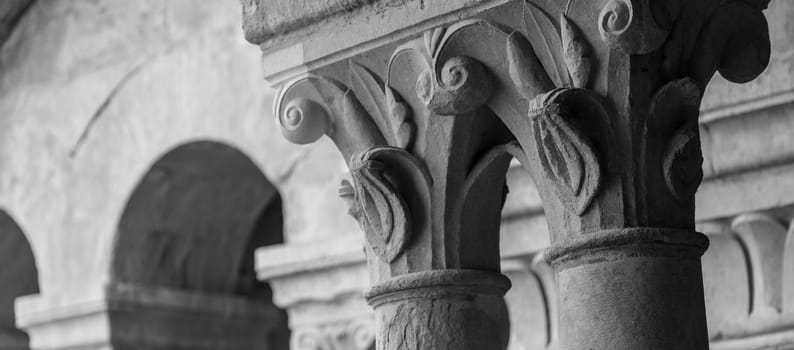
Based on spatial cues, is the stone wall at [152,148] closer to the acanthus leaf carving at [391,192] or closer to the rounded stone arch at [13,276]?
the rounded stone arch at [13,276]

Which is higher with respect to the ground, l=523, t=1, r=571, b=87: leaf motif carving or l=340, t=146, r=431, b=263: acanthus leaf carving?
l=523, t=1, r=571, b=87: leaf motif carving

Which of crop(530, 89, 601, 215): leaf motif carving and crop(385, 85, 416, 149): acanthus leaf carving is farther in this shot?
crop(385, 85, 416, 149): acanthus leaf carving

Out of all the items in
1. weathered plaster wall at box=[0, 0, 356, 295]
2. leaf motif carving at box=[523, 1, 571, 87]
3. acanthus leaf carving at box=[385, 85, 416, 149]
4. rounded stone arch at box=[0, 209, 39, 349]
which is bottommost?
acanthus leaf carving at box=[385, 85, 416, 149]

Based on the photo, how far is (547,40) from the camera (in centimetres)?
242

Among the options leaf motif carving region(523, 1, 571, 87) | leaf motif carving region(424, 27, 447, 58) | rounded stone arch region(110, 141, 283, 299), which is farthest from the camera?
rounded stone arch region(110, 141, 283, 299)

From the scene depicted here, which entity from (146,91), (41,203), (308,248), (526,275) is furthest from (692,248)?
(41,203)

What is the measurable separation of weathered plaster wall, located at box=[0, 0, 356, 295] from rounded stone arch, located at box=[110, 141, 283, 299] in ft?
0.22

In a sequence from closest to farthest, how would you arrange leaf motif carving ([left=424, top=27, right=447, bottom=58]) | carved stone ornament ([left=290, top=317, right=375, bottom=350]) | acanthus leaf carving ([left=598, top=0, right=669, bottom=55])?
acanthus leaf carving ([left=598, top=0, right=669, bottom=55])
leaf motif carving ([left=424, top=27, right=447, bottom=58])
carved stone ornament ([left=290, top=317, right=375, bottom=350])

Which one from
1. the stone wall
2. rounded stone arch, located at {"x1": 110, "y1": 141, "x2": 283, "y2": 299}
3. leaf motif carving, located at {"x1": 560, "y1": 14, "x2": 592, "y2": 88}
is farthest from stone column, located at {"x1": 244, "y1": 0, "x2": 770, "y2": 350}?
rounded stone arch, located at {"x1": 110, "y1": 141, "x2": 283, "y2": 299}

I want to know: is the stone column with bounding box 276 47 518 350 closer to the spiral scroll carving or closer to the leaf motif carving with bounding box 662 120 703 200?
the spiral scroll carving

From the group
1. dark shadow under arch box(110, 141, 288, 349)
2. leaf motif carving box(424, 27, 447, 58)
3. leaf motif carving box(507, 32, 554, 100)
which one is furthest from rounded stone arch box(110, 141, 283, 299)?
leaf motif carving box(507, 32, 554, 100)

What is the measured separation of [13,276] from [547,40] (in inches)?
181

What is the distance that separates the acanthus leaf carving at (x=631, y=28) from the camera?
227 centimetres

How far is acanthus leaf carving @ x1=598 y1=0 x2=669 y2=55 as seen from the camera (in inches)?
89.4
